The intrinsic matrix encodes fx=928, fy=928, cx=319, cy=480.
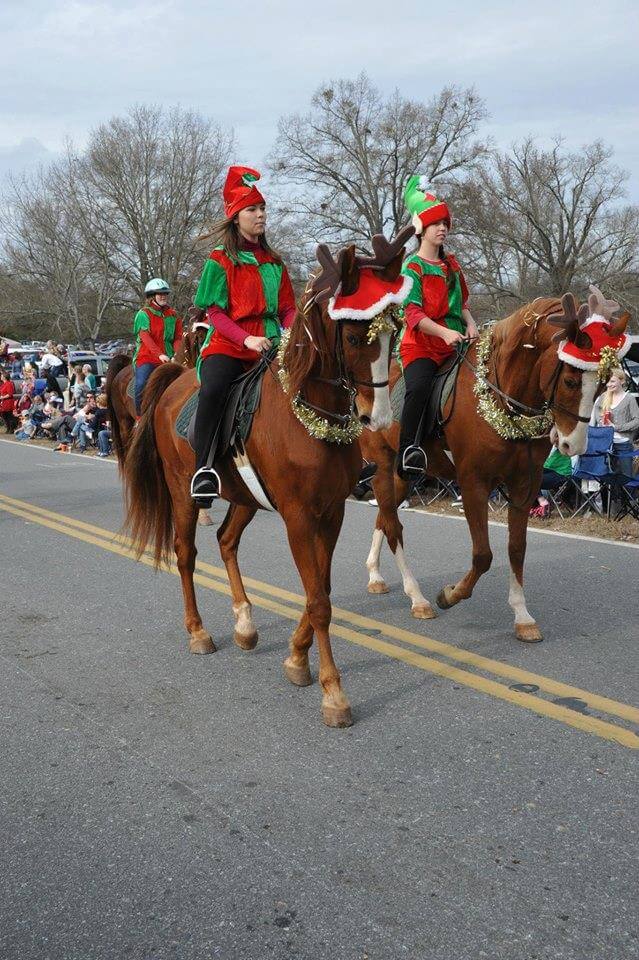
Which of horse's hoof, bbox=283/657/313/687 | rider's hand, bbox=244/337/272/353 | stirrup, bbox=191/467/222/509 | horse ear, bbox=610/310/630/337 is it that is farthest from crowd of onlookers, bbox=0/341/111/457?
horse ear, bbox=610/310/630/337

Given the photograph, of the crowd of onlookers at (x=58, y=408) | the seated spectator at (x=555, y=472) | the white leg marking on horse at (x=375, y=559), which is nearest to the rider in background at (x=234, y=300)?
the white leg marking on horse at (x=375, y=559)

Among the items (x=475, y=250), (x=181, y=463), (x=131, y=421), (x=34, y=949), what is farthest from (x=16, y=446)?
(x=475, y=250)

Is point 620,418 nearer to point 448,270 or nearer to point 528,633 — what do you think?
point 448,270

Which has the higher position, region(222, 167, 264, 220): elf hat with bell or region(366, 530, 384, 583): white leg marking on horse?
region(222, 167, 264, 220): elf hat with bell

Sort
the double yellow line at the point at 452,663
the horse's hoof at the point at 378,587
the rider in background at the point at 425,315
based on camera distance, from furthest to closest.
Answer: the horse's hoof at the point at 378,587
the rider in background at the point at 425,315
the double yellow line at the point at 452,663

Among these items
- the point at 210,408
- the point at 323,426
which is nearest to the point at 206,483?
the point at 210,408

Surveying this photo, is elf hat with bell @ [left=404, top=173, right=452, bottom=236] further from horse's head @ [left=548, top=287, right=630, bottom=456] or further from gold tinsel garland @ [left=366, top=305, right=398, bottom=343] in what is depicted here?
gold tinsel garland @ [left=366, top=305, right=398, bottom=343]

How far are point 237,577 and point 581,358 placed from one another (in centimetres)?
254

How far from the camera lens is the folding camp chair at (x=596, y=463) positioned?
9961 millimetres

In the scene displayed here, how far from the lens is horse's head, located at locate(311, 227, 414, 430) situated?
4.30m

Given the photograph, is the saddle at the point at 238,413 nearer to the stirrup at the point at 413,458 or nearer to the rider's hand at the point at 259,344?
the rider's hand at the point at 259,344

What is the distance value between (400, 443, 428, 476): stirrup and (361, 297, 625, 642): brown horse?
15cm

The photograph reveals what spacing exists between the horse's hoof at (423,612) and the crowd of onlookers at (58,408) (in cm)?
1272

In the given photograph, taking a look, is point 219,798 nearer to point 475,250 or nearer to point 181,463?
point 181,463
